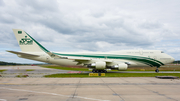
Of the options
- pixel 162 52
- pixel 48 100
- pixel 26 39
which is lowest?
pixel 48 100

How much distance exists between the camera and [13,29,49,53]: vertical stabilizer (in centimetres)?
2709

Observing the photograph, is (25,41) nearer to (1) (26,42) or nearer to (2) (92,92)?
(1) (26,42)

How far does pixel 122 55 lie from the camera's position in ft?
90.8

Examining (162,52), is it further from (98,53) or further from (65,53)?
(65,53)

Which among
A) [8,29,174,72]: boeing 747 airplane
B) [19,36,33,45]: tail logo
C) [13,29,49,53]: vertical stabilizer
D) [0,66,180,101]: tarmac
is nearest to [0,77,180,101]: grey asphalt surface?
[0,66,180,101]: tarmac

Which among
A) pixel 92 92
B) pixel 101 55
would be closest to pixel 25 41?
pixel 101 55

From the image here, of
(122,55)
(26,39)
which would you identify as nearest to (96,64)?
(122,55)

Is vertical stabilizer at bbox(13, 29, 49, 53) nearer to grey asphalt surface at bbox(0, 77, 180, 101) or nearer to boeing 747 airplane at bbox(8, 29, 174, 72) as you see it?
boeing 747 airplane at bbox(8, 29, 174, 72)

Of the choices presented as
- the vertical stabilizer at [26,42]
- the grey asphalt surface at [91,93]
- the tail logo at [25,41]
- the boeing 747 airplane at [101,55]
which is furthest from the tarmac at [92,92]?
Answer: the tail logo at [25,41]

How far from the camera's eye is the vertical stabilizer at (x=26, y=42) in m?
27.1

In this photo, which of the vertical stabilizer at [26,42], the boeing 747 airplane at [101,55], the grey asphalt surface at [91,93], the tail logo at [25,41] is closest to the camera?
the grey asphalt surface at [91,93]

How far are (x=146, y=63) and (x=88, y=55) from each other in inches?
480

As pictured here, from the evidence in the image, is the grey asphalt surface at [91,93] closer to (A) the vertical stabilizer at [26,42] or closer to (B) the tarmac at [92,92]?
(B) the tarmac at [92,92]

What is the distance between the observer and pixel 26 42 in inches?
1081
